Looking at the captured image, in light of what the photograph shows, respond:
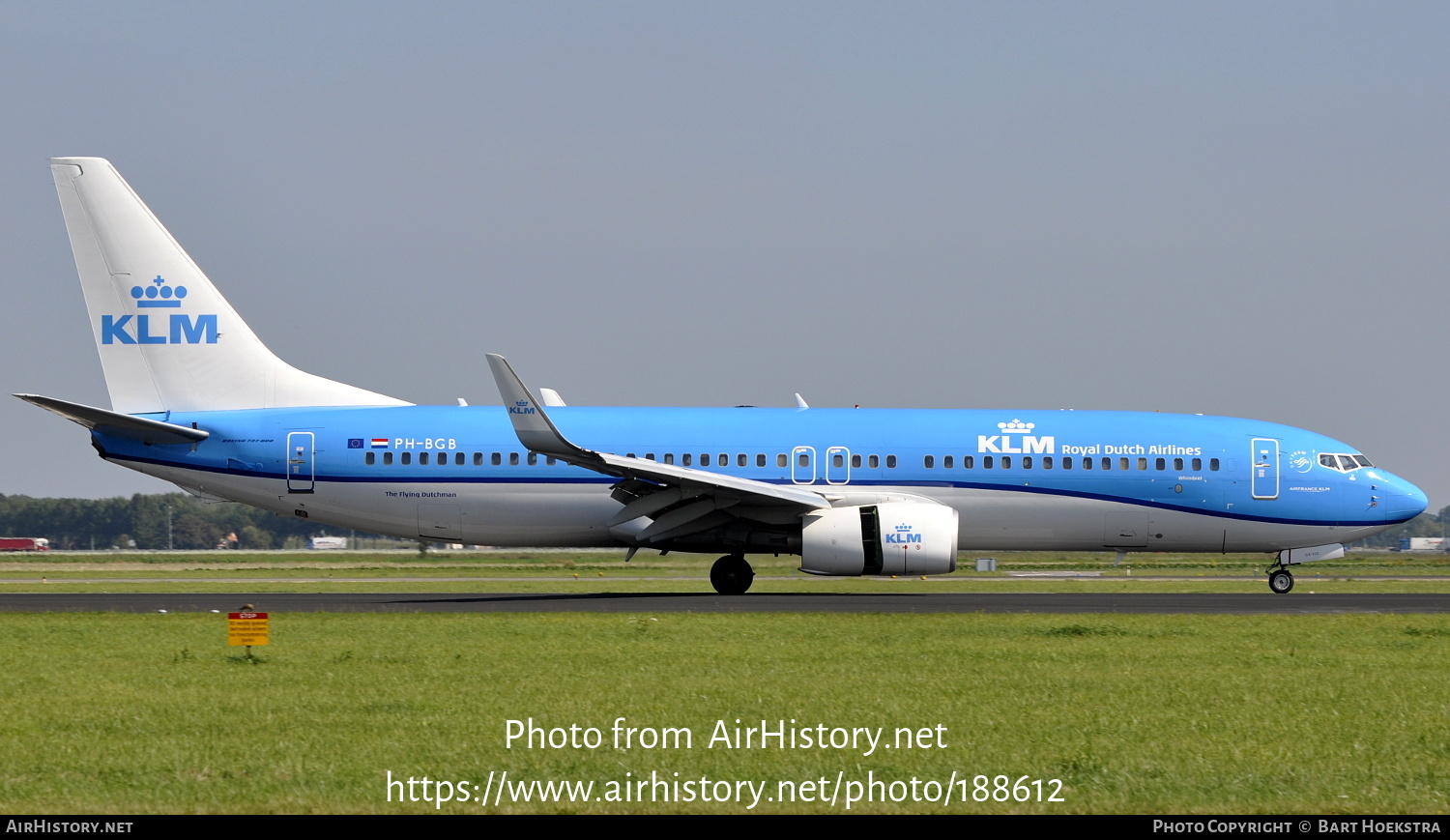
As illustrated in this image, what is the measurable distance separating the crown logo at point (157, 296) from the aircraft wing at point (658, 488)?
903 cm

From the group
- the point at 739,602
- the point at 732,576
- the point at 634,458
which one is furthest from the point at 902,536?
the point at 634,458

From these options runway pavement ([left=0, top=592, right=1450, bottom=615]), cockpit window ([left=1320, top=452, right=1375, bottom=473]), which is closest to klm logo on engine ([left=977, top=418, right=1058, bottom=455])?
runway pavement ([left=0, top=592, right=1450, bottom=615])

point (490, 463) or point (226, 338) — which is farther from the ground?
point (226, 338)

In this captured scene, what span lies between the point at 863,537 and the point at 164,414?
15322 mm

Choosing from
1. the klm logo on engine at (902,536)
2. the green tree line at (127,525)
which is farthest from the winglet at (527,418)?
the green tree line at (127,525)

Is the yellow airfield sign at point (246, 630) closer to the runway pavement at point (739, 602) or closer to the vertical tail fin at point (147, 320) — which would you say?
the runway pavement at point (739, 602)

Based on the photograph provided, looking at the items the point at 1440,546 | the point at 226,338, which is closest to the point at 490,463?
the point at 226,338

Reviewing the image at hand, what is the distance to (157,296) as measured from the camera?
31.9 meters

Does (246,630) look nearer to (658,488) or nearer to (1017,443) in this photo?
(658,488)

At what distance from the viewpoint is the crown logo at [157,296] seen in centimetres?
3182

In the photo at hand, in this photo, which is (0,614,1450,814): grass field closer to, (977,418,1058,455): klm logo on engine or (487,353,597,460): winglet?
(487,353,597,460): winglet

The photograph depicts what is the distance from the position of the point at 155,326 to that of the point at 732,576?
45.3 feet
